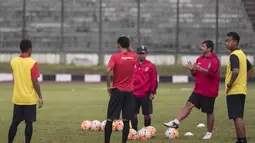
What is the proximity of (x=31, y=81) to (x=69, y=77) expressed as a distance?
23.1 meters

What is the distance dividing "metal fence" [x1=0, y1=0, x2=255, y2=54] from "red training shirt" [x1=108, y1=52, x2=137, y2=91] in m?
23.7

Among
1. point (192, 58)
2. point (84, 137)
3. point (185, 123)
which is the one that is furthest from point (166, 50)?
point (84, 137)

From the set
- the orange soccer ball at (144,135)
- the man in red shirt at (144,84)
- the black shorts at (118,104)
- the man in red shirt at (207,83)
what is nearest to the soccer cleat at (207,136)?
the man in red shirt at (207,83)

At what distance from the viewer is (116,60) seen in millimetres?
12969

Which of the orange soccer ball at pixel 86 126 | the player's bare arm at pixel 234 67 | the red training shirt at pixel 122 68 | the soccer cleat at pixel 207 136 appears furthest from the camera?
the orange soccer ball at pixel 86 126

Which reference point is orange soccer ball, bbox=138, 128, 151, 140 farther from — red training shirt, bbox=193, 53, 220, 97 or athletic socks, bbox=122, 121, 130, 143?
red training shirt, bbox=193, 53, 220, 97

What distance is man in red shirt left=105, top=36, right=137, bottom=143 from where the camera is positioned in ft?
42.6

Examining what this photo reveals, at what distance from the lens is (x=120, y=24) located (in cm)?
3719

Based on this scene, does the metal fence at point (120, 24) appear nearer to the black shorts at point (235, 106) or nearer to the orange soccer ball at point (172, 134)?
the orange soccer ball at point (172, 134)

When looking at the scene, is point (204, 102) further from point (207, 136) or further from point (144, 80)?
point (144, 80)

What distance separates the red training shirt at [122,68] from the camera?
1298 centimetres

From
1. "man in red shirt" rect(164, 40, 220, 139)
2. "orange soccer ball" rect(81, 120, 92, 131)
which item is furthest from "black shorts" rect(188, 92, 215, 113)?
"orange soccer ball" rect(81, 120, 92, 131)

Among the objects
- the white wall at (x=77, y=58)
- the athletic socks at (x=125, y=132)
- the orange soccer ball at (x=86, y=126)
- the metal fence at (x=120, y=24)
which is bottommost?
the orange soccer ball at (x=86, y=126)

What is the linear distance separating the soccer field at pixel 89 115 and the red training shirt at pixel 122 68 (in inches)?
48.3
